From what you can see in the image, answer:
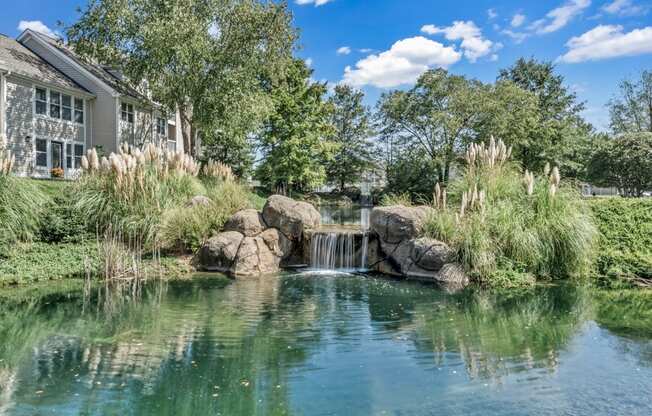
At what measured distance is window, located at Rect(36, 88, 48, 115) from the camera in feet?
83.6

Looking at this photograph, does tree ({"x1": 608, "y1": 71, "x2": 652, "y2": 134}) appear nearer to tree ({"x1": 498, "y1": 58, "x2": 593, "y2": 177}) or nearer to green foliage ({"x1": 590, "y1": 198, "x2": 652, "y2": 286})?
tree ({"x1": 498, "y1": 58, "x2": 593, "y2": 177})

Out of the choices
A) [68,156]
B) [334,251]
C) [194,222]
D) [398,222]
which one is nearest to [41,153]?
[68,156]

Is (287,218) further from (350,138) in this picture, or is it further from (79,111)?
(350,138)

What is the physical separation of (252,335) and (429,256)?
6.42 m

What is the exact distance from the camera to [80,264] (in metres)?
12.7

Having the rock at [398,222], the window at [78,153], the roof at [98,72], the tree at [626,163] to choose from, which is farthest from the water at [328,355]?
the tree at [626,163]

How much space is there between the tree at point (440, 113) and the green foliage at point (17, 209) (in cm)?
2878

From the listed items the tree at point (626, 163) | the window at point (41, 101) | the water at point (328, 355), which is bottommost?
the water at point (328, 355)

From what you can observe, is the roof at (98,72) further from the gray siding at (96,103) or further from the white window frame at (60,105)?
the white window frame at (60,105)

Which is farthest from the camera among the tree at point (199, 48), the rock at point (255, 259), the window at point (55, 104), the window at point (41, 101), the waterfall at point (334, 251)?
the window at point (55, 104)

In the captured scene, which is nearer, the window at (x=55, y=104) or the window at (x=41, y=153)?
the window at (x=41, y=153)

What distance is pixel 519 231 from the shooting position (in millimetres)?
12180

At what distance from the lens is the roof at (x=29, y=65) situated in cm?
2425

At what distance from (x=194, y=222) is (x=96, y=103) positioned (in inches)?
735
